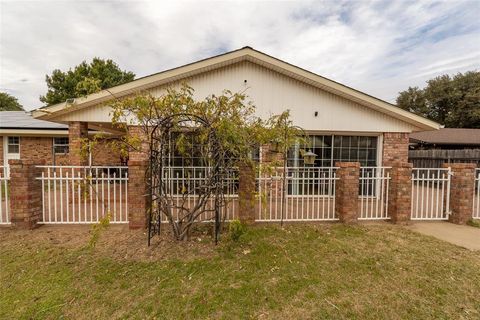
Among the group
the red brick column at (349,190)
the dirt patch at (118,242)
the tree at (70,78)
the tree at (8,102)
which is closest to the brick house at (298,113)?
the red brick column at (349,190)

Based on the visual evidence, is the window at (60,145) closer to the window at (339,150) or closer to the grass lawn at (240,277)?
the grass lawn at (240,277)

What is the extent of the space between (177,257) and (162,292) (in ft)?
2.99

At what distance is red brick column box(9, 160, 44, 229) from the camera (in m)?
5.18

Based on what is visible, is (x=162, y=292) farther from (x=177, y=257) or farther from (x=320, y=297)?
(x=320, y=297)

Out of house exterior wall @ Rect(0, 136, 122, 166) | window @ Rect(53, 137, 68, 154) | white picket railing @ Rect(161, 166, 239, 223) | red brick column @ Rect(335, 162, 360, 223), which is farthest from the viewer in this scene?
window @ Rect(53, 137, 68, 154)

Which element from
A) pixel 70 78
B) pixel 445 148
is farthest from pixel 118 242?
pixel 70 78

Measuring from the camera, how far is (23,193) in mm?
5234

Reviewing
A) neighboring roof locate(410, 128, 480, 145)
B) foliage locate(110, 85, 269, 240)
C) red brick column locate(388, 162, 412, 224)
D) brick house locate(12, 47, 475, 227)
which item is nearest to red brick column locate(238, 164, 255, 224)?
foliage locate(110, 85, 269, 240)

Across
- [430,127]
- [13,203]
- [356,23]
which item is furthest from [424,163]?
[13,203]

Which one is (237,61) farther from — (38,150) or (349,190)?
(38,150)

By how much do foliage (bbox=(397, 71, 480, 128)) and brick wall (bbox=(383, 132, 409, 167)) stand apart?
2993 cm

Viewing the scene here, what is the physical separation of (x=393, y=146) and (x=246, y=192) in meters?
6.92

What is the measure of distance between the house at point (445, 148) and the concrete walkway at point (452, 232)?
409 inches

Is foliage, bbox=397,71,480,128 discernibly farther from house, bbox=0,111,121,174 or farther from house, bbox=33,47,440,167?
house, bbox=0,111,121,174
